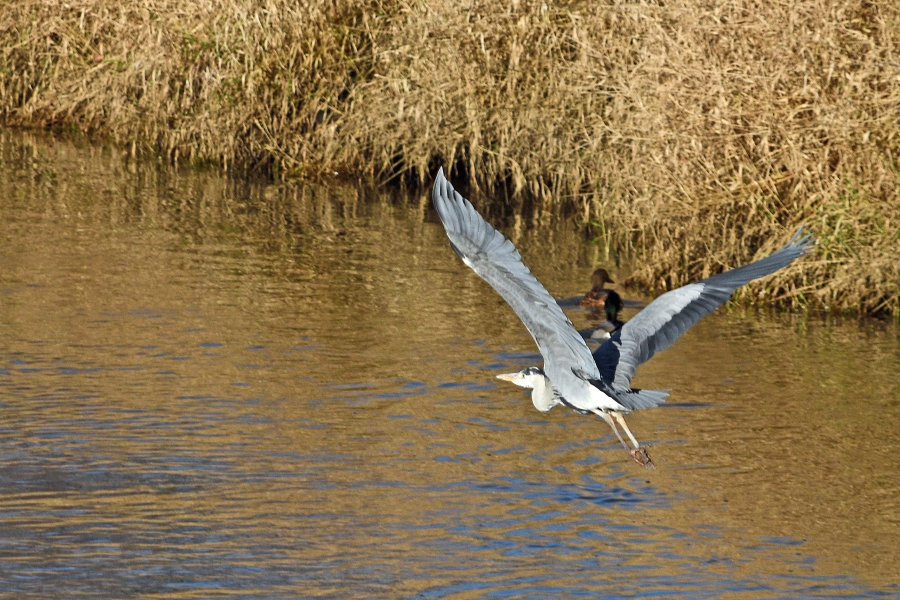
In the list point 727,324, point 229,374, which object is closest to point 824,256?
point 727,324

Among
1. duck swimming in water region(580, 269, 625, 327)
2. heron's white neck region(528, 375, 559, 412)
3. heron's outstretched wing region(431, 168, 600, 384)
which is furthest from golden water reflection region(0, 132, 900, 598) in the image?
heron's outstretched wing region(431, 168, 600, 384)

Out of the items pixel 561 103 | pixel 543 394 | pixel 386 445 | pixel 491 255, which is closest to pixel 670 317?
pixel 543 394

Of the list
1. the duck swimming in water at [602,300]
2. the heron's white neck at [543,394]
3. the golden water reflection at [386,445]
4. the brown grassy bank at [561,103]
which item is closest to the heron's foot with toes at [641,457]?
the golden water reflection at [386,445]

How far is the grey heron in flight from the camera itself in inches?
231

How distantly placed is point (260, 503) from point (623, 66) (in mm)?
6121

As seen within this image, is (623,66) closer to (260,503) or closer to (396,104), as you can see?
(396,104)

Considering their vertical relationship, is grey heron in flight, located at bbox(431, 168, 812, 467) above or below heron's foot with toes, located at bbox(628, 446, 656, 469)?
above

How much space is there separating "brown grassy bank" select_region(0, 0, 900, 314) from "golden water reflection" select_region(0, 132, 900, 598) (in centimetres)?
85

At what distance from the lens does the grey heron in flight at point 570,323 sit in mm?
5871

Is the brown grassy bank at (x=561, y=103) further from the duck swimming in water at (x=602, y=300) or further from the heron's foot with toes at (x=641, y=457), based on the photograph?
the heron's foot with toes at (x=641, y=457)

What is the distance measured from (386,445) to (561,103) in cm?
739

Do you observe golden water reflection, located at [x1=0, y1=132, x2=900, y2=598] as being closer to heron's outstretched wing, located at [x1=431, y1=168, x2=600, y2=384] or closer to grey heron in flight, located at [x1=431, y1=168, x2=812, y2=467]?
grey heron in flight, located at [x1=431, y1=168, x2=812, y2=467]

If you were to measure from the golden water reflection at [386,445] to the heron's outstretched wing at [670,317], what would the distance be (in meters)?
0.77

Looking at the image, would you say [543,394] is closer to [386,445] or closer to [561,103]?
[386,445]
